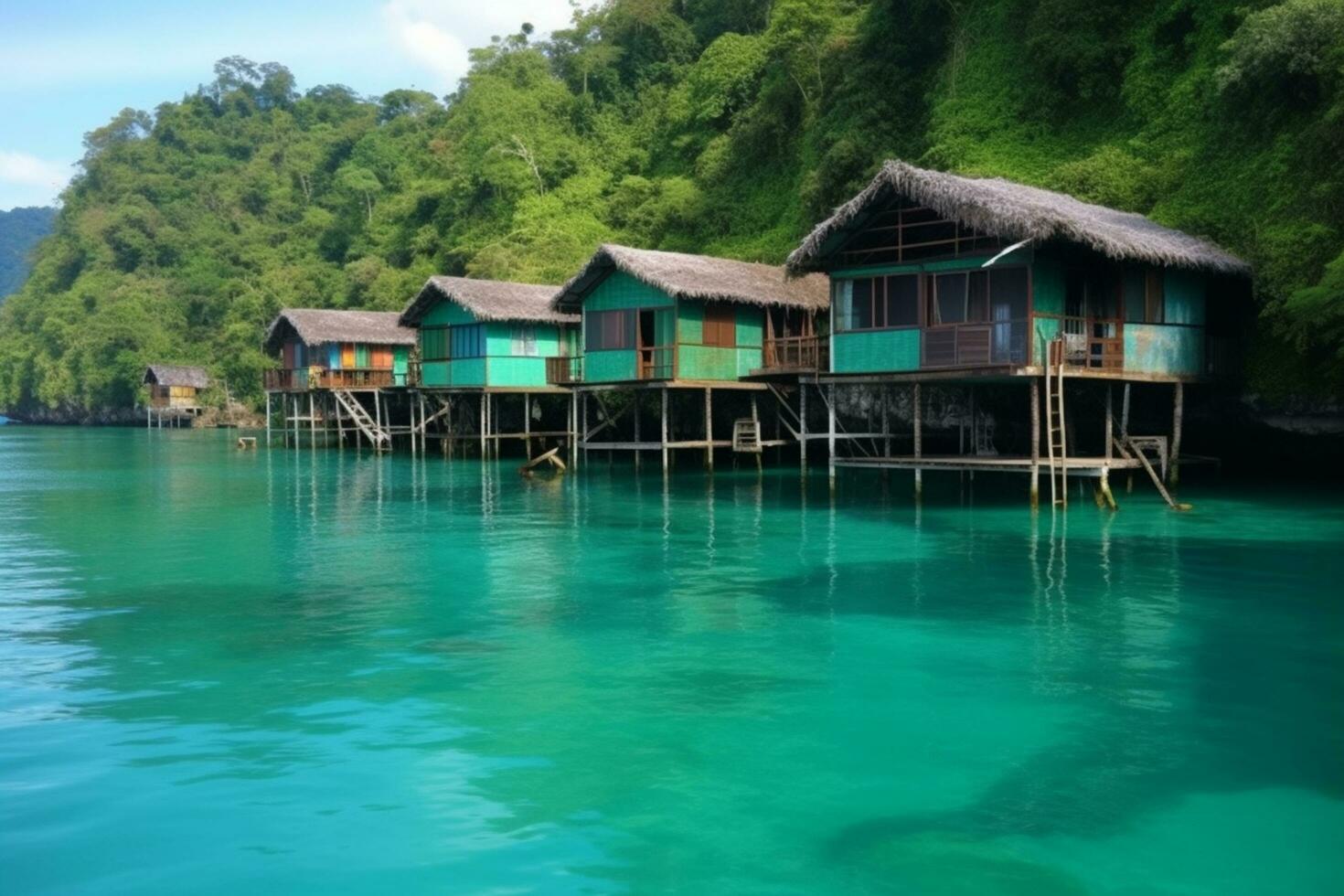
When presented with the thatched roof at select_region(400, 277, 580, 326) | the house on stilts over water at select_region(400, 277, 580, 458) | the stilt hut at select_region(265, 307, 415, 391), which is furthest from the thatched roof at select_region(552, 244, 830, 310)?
the stilt hut at select_region(265, 307, 415, 391)

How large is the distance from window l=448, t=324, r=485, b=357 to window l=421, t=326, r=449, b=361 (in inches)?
9.7

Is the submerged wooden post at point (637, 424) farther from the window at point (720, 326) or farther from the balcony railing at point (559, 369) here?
the window at point (720, 326)

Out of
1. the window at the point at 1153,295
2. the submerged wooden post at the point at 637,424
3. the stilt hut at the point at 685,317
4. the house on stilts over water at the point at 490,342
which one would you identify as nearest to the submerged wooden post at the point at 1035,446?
the window at the point at 1153,295

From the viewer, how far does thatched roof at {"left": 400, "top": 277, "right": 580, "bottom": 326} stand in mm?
33500

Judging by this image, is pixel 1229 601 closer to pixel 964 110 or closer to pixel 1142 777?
pixel 1142 777

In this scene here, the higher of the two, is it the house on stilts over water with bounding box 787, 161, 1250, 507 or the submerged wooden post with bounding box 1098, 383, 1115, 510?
the house on stilts over water with bounding box 787, 161, 1250, 507

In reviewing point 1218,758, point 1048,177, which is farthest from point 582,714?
point 1048,177

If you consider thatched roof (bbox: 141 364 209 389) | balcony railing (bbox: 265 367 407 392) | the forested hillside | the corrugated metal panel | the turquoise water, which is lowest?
the turquoise water

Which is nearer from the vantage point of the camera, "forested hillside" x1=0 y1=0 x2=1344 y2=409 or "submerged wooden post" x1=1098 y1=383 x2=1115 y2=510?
"submerged wooden post" x1=1098 y1=383 x2=1115 y2=510

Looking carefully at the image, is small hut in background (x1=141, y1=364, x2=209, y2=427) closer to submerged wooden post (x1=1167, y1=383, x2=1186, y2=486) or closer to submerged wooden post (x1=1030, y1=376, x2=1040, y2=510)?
submerged wooden post (x1=1167, y1=383, x2=1186, y2=486)

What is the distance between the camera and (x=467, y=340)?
34750 mm

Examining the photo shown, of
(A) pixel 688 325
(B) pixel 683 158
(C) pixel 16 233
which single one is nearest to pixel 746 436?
(A) pixel 688 325

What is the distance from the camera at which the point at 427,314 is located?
36.1 m

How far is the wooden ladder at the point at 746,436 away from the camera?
2806cm
